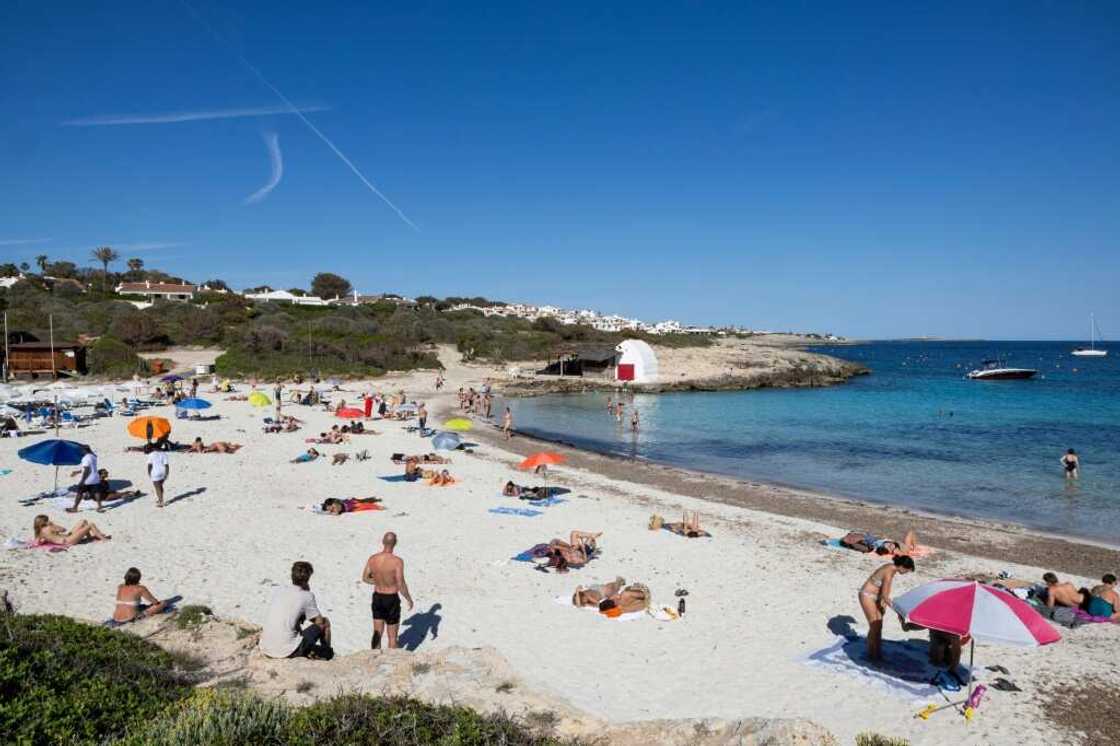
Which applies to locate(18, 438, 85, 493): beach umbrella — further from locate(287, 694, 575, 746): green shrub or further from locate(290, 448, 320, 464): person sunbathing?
locate(287, 694, 575, 746): green shrub

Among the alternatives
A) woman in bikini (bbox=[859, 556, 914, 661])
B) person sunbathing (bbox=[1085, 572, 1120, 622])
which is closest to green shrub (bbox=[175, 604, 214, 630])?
woman in bikini (bbox=[859, 556, 914, 661])

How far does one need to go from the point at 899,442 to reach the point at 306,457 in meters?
23.9

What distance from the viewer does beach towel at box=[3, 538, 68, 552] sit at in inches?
417

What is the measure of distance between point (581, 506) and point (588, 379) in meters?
39.1

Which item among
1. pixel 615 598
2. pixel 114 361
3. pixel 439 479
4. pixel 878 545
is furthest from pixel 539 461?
pixel 114 361

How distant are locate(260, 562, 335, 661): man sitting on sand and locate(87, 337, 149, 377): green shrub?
130 ft

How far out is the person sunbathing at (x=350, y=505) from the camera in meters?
13.8

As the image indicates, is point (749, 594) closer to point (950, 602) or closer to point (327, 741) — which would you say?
point (950, 602)

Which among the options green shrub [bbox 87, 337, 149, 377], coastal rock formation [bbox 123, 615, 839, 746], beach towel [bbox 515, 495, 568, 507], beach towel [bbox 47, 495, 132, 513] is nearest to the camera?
coastal rock formation [bbox 123, 615, 839, 746]

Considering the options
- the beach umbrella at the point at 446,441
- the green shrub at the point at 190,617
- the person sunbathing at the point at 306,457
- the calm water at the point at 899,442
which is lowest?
the calm water at the point at 899,442

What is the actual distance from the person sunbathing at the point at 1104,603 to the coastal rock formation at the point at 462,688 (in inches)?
298

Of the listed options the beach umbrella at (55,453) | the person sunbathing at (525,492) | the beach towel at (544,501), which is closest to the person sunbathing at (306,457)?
the beach umbrella at (55,453)

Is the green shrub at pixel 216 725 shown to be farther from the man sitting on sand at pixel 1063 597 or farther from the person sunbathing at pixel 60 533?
the man sitting on sand at pixel 1063 597

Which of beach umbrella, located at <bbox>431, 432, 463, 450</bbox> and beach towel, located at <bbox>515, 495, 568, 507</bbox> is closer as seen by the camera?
beach towel, located at <bbox>515, 495, 568, 507</bbox>
